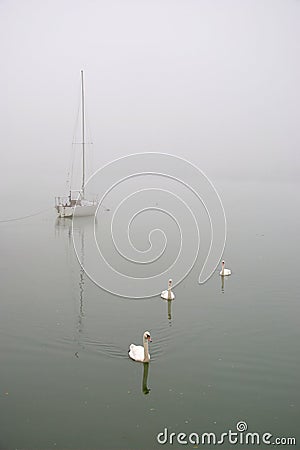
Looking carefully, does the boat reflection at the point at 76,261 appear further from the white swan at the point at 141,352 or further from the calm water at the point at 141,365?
the white swan at the point at 141,352

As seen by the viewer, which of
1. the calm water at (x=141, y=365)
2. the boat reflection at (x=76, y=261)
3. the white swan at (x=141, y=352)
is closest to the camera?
the calm water at (x=141, y=365)

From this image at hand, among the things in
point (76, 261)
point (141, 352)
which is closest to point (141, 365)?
point (141, 352)

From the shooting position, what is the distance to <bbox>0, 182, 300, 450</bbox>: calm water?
4832 millimetres

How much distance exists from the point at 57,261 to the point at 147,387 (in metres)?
6.06

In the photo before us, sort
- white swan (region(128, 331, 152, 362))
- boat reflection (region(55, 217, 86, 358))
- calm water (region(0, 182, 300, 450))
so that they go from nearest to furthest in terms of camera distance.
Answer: calm water (region(0, 182, 300, 450))
white swan (region(128, 331, 152, 362))
boat reflection (region(55, 217, 86, 358))

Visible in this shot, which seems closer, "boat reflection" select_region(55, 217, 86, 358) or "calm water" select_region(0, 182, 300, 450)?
"calm water" select_region(0, 182, 300, 450)

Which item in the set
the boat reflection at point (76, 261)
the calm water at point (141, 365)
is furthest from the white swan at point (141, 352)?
the boat reflection at point (76, 261)

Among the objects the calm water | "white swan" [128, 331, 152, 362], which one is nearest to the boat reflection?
the calm water

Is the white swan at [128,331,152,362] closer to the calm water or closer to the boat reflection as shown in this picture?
the calm water

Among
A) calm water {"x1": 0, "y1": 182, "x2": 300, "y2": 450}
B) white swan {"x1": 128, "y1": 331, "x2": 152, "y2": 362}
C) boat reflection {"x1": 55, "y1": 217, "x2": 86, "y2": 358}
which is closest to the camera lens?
calm water {"x1": 0, "y1": 182, "x2": 300, "y2": 450}

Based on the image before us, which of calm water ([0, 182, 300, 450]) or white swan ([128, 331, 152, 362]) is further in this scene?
white swan ([128, 331, 152, 362])

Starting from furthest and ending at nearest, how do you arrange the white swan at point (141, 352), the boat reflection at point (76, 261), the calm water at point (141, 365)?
the boat reflection at point (76, 261) < the white swan at point (141, 352) < the calm water at point (141, 365)

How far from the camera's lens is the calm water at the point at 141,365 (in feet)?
15.9

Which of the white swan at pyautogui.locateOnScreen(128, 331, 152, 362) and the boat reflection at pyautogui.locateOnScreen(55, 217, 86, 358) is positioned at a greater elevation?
the boat reflection at pyautogui.locateOnScreen(55, 217, 86, 358)
